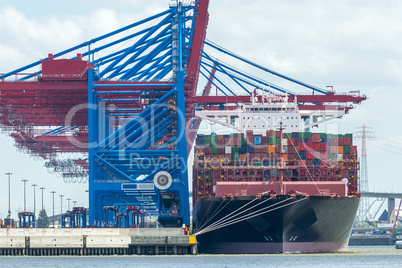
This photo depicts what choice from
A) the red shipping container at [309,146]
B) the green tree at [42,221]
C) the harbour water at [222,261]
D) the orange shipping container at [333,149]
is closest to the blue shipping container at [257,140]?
the red shipping container at [309,146]

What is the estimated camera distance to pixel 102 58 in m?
89.4

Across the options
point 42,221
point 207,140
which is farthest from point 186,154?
point 42,221

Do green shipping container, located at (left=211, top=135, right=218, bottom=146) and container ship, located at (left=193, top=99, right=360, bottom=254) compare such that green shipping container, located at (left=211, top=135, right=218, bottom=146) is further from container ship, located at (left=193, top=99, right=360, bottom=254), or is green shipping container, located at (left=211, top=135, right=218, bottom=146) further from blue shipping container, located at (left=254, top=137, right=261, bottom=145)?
blue shipping container, located at (left=254, top=137, right=261, bottom=145)

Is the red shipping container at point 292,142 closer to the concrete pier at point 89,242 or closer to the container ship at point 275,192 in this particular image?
the container ship at point 275,192

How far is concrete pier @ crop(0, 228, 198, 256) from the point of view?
255 ft

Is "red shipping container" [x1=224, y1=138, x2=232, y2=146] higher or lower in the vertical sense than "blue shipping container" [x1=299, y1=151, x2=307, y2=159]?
higher

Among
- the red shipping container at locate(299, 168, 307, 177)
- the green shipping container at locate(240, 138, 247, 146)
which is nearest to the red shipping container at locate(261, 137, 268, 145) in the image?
the green shipping container at locate(240, 138, 247, 146)

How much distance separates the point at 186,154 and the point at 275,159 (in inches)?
372

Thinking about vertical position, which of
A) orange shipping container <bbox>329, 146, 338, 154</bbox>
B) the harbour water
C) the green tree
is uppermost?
orange shipping container <bbox>329, 146, 338, 154</bbox>

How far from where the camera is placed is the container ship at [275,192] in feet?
248

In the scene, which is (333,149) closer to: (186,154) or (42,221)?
(186,154)

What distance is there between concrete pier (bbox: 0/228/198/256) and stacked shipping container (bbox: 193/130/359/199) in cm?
538

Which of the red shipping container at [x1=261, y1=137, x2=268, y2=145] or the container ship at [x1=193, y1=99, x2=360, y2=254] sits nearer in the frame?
the container ship at [x1=193, y1=99, x2=360, y2=254]

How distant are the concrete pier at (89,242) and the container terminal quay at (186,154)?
0.10m
